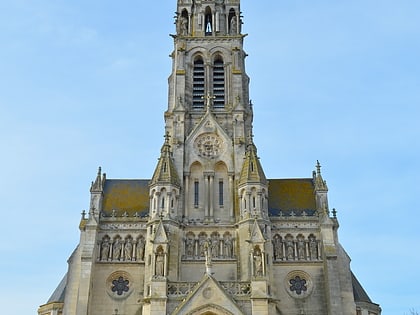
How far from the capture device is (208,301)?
34969mm

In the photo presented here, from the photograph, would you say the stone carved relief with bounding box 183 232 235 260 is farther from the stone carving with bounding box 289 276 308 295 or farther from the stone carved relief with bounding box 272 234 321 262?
the stone carving with bounding box 289 276 308 295

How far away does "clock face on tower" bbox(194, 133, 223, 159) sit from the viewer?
142 ft

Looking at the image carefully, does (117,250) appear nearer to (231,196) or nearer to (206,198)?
(206,198)

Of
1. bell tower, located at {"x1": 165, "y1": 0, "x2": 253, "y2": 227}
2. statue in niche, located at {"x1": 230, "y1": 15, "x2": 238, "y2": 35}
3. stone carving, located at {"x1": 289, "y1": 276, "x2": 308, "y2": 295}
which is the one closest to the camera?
stone carving, located at {"x1": 289, "y1": 276, "x2": 308, "y2": 295}

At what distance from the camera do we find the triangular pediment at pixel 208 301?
3466 centimetres

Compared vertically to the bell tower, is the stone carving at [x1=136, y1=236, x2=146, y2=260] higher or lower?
lower

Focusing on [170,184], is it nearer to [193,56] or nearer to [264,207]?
[264,207]

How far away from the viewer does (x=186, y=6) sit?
2007 inches

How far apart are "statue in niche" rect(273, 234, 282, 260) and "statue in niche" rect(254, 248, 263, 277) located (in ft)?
13.9

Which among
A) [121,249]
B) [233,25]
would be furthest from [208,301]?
[233,25]

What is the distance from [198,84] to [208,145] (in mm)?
6476

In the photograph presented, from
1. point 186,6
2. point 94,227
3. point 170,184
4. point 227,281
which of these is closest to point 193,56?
point 186,6

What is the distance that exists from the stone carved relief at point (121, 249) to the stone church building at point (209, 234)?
8 centimetres

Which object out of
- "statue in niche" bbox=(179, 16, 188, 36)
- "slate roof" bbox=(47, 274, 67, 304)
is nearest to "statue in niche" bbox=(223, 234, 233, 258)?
"slate roof" bbox=(47, 274, 67, 304)
